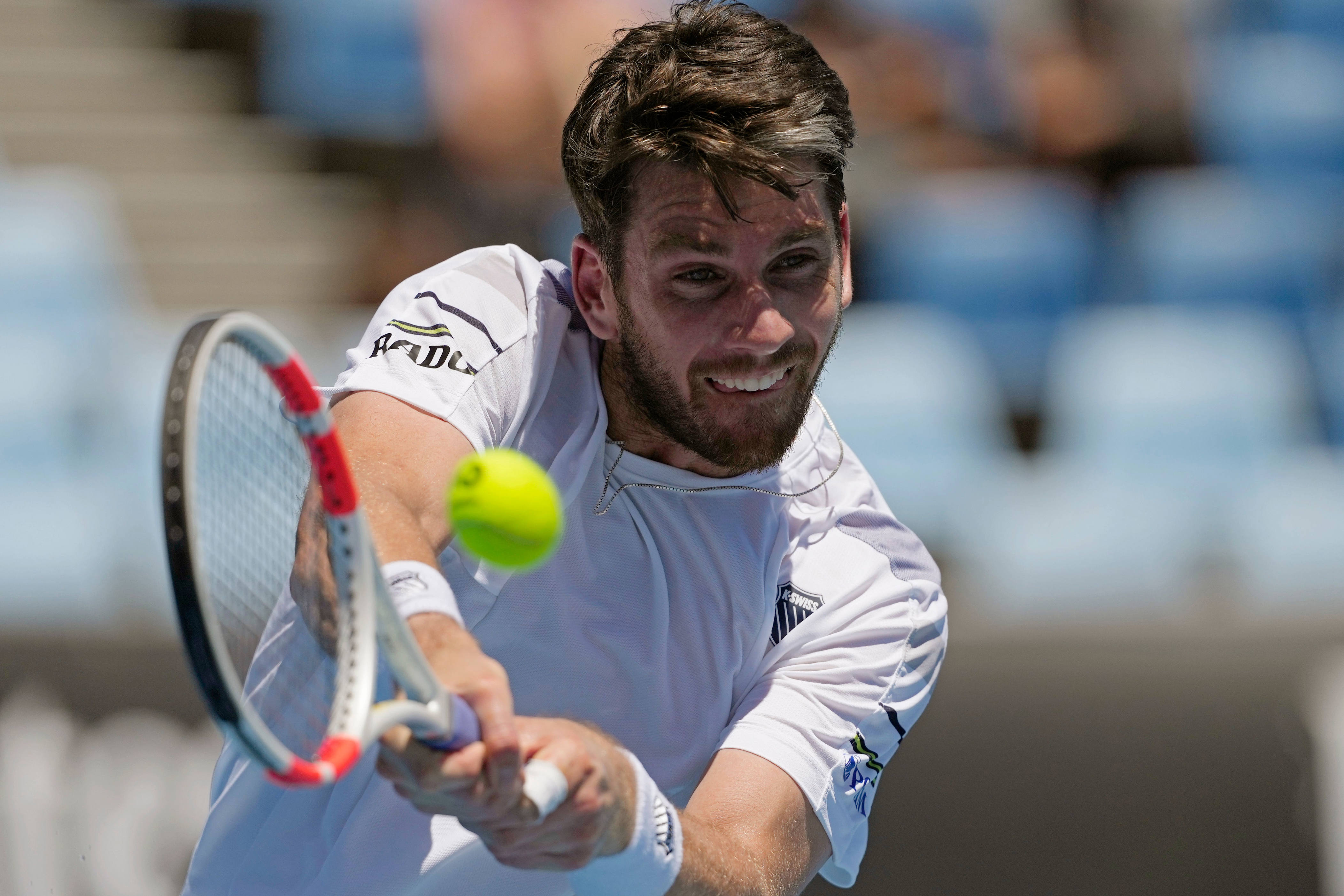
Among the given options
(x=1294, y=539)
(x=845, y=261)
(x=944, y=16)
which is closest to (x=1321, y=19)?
(x=944, y=16)

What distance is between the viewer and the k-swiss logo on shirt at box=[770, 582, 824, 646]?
2891 mm

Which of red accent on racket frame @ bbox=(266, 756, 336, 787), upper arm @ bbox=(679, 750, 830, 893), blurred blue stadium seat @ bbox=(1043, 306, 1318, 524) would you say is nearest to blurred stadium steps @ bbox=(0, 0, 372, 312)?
blurred blue stadium seat @ bbox=(1043, 306, 1318, 524)

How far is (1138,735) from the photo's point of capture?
4.54m

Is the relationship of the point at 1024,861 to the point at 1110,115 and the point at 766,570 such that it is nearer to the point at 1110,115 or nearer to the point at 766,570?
the point at 766,570

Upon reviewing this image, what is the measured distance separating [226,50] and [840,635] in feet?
17.5

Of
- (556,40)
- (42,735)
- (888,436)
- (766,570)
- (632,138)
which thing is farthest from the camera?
(556,40)

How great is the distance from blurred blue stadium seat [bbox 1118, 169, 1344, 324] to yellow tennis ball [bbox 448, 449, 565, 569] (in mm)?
4862

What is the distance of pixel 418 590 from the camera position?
2.15 metres

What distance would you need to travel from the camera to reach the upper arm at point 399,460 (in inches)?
91.3

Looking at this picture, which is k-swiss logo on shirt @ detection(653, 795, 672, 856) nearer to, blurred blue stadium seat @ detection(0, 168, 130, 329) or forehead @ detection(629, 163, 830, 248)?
forehead @ detection(629, 163, 830, 248)

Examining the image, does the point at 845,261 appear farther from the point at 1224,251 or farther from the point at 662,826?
the point at 1224,251

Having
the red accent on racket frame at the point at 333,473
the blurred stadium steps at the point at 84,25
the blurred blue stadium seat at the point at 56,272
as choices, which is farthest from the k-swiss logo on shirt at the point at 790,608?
the blurred stadium steps at the point at 84,25

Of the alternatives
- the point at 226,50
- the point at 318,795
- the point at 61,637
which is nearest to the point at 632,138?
the point at 318,795

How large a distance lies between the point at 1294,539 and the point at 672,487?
323 cm
